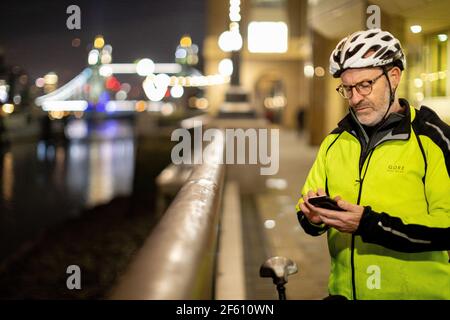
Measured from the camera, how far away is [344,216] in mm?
2438

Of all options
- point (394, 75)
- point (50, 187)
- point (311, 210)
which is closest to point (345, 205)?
point (311, 210)

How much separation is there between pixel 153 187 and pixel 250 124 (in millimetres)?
9907

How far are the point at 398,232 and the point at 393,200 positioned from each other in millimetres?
147

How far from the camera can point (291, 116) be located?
4216cm

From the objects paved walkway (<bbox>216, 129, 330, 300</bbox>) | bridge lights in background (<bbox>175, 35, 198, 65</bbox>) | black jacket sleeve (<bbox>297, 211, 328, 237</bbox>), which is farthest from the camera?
bridge lights in background (<bbox>175, 35, 198, 65</bbox>)

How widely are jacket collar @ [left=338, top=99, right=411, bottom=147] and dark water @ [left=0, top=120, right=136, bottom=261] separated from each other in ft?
33.9

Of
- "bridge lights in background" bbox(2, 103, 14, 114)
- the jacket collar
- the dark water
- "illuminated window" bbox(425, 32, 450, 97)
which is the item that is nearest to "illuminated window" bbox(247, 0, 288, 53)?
the dark water

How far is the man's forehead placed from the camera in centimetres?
256

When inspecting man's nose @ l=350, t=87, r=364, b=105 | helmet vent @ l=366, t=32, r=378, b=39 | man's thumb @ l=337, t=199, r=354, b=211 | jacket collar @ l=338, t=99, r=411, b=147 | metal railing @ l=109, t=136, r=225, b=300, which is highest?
helmet vent @ l=366, t=32, r=378, b=39

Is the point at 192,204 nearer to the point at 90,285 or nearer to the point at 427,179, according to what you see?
the point at 427,179

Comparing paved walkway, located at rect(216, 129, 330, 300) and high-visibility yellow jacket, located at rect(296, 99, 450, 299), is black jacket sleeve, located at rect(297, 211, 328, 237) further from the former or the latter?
paved walkway, located at rect(216, 129, 330, 300)

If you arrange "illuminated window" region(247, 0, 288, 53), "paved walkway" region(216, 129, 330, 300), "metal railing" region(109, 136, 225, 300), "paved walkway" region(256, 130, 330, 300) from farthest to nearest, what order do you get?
"illuminated window" region(247, 0, 288, 53)
"paved walkway" region(256, 130, 330, 300)
"paved walkway" region(216, 129, 330, 300)
"metal railing" region(109, 136, 225, 300)

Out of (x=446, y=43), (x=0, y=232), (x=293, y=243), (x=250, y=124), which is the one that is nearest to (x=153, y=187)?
(x=0, y=232)

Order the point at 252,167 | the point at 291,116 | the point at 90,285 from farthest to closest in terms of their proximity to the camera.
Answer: the point at 291,116
the point at 252,167
the point at 90,285
